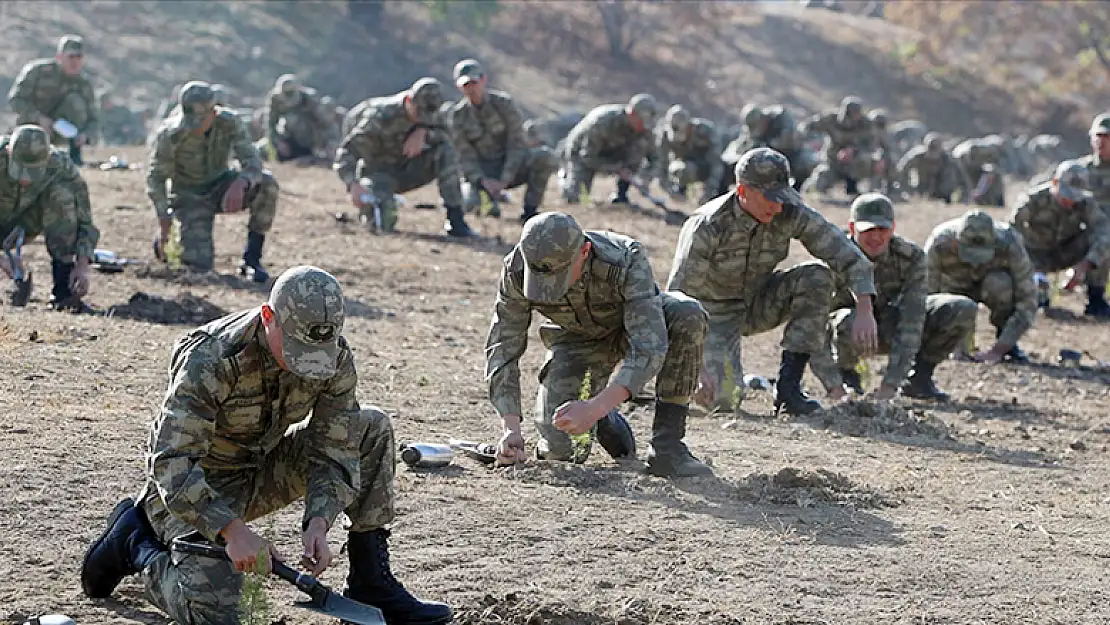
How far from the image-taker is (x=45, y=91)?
1733 centimetres

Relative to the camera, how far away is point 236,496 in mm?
4934

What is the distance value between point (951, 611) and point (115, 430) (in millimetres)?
3445

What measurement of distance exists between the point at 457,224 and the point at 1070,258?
5445mm

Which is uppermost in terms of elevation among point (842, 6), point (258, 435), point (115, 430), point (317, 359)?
point (842, 6)

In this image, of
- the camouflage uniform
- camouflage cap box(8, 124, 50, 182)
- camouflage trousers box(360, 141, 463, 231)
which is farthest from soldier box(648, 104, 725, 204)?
camouflage cap box(8, 124, 50, 182)

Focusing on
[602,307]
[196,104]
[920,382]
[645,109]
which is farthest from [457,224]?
[602,307]

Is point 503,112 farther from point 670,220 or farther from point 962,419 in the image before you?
point 962,419

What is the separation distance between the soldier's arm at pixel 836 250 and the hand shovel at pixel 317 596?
4110 millimetres

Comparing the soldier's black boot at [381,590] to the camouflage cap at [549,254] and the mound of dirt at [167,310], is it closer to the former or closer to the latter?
the camouflage cap at [549,254]

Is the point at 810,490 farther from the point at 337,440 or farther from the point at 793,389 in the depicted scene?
the point at 337,440

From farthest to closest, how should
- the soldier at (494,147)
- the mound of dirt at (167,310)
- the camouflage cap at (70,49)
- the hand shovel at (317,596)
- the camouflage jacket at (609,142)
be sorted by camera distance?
→ 1. the camouflage jacket at (609,142)
2. the camouflage cap at (70,49)
3. the soldier at (494,147)
4. the mound of dirt at (167,310)
5. the hand shovel at (317,596)

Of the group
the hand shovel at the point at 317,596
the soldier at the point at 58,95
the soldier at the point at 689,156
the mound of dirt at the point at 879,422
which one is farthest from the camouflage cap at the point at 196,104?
the soldier at the point at 689,156

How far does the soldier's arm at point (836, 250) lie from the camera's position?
8.18m

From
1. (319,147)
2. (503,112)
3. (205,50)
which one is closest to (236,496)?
(503,112)
